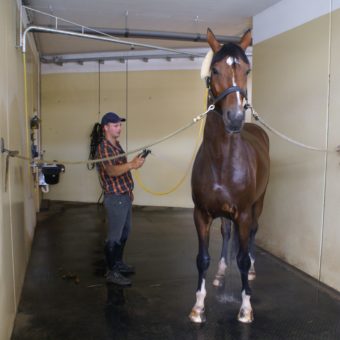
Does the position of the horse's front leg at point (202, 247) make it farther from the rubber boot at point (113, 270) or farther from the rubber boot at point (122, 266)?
the rubber boot at point (122, 266)

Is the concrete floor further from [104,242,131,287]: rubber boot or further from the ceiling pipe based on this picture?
the ceiling pipe

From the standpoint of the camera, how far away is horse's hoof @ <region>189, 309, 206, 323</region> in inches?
97.3

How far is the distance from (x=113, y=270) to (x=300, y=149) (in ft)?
6.32

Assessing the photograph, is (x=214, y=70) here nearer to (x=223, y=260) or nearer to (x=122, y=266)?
(x=223, y=260)

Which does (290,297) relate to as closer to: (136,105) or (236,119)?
(236,119)

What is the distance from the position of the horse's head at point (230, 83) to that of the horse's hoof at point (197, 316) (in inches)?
48.1

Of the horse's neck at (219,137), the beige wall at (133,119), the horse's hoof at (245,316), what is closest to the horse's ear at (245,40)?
the horse's neck at (219,137)

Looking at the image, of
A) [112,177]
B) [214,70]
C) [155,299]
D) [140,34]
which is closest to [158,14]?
[140,34]

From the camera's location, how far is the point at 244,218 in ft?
8.21

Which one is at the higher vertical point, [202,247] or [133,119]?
[133,119]

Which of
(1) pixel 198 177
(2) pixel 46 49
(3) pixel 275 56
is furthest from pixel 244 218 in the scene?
(2) pixel 46 49

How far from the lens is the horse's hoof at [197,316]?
2473 mm

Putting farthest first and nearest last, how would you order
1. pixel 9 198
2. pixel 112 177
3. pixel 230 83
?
pixel 112 177, pixel 9 198, pixel 230 83

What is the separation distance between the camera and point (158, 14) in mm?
4246
